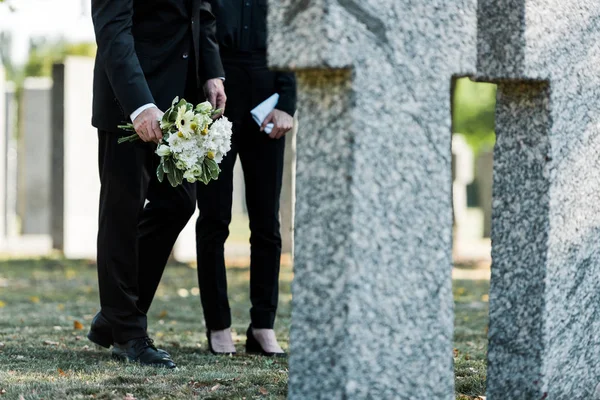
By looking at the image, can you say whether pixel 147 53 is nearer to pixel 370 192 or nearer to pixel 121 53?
pixel 121 53

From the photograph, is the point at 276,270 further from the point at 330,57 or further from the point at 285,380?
the point at 330,57

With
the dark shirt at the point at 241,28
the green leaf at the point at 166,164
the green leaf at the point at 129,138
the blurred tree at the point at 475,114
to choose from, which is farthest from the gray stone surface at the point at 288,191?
the blurred tree at the point at 475,114

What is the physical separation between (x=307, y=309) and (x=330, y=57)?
757 millimetres

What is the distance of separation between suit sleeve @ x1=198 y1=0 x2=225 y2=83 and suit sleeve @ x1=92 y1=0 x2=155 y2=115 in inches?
19.9

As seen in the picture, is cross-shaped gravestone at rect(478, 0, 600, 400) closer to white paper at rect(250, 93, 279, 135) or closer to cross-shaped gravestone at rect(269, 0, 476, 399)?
cross-shaped gravestone at rect(269, 0, 476, 399)

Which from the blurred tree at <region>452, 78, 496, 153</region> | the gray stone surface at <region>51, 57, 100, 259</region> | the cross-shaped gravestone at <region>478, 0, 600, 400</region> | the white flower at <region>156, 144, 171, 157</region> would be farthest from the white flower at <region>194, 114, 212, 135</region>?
the blurred tree at <region>452, 78, 496, 153</region>

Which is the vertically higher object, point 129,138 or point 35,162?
point 129,138

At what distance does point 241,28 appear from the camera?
5301 mm

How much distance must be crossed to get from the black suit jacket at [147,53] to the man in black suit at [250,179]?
0.21m

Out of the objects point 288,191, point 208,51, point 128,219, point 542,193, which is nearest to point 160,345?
point 128,219

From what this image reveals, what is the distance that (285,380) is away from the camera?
4.30 m

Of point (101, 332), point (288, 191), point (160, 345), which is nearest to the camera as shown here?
point (101, 332)

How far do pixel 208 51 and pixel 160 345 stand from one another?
1.70 metres

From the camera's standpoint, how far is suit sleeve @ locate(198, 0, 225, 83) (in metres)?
5.10
